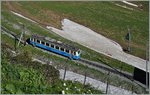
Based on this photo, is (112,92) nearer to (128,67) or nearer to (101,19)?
(128,67)

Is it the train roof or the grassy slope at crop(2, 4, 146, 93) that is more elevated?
the train roof

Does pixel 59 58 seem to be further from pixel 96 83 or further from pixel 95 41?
pixel 95 41

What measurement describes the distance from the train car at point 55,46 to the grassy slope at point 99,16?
17371 mm

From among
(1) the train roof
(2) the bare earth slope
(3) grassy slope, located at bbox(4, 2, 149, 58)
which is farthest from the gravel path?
(3) grassy slope, located at bbox(4, 2, 149, 58)

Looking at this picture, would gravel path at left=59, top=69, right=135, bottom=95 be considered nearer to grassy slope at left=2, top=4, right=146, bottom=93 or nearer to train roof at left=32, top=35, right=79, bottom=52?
grassy slope at left=2, top=4, right=146, bottom=93

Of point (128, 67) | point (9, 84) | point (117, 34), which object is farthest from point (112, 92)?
point (117, 34)

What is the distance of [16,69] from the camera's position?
37250 millimetres

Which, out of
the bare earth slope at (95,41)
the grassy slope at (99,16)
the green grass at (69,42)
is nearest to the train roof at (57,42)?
the green grass at (69,42)

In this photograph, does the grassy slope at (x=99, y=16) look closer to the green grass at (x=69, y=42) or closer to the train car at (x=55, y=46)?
the green grass at (x=69, y=42)

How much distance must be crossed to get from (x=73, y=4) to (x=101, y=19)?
1090cm

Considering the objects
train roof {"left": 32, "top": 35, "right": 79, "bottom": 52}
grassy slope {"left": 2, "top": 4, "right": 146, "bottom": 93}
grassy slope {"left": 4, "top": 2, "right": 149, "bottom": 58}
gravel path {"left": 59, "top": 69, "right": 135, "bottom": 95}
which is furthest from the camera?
grassy slope {"left": 4, "top": 2, "right": 149, "bottom": 58}

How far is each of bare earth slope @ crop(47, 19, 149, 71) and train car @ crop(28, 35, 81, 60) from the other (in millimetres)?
9259

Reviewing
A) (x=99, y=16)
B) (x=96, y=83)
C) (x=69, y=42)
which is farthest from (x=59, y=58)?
(x=99, y=16)

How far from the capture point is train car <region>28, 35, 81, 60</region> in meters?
66.2
